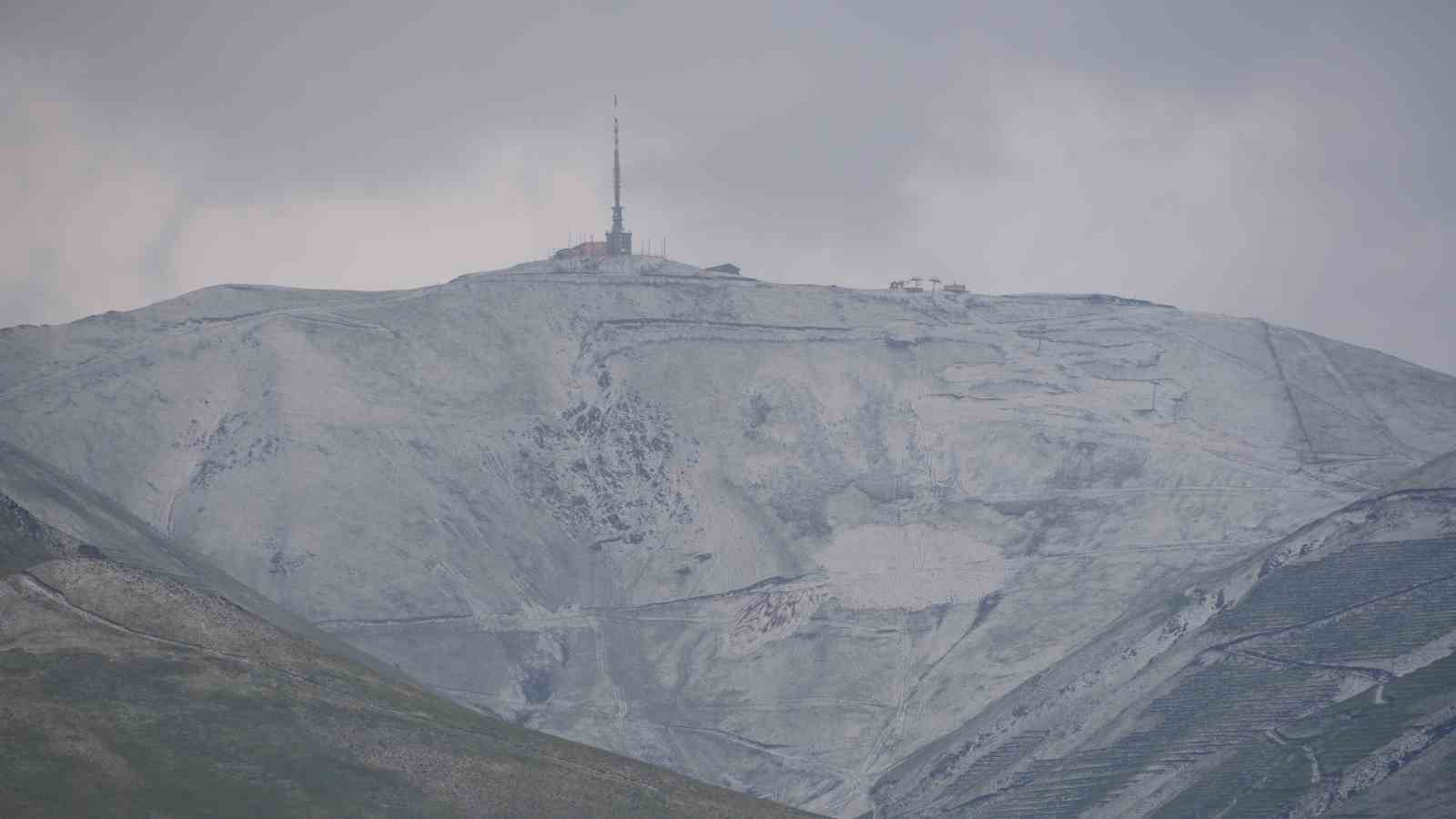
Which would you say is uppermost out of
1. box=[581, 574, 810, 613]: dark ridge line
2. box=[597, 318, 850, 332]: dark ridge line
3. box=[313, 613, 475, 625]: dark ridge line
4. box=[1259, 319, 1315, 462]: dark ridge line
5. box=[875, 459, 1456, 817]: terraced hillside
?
box=[597, 318, 850, 332]: dark ridge line

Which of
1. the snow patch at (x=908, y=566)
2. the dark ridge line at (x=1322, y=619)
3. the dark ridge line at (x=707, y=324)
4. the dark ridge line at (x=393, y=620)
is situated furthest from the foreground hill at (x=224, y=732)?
the dark ridge line at (x=707, y=324)

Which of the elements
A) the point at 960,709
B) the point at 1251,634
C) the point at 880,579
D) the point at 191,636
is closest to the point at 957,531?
the point at 880,579

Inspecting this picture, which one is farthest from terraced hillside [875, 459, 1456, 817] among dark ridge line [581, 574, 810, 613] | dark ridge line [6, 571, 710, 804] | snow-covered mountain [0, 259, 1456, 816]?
dark ridge line [6, 571, 710, 804]

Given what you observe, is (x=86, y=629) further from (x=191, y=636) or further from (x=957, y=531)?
(x=957, y=531)

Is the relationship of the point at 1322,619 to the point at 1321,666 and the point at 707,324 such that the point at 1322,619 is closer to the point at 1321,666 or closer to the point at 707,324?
the point at 1321,666

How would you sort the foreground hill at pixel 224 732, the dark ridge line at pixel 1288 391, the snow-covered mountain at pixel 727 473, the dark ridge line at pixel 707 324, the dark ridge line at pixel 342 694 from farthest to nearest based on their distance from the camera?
1. the dark ridge line at pixel 707 324
2. the dark ridge line at pixel 1288 391
3. the snow-covered mountain at pixel 727 473
4. the dark ridge line at pixel 342 694
5. the foreground hill at pixel 224 732

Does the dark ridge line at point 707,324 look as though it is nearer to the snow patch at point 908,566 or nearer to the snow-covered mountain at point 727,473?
the snow-covered mountain at point 727,473

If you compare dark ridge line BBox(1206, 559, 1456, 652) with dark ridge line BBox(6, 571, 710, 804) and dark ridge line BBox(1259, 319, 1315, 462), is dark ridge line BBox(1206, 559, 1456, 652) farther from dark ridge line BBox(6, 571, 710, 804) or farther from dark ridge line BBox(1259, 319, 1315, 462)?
dark ridge line BBox(6, 571, 710, 804)
